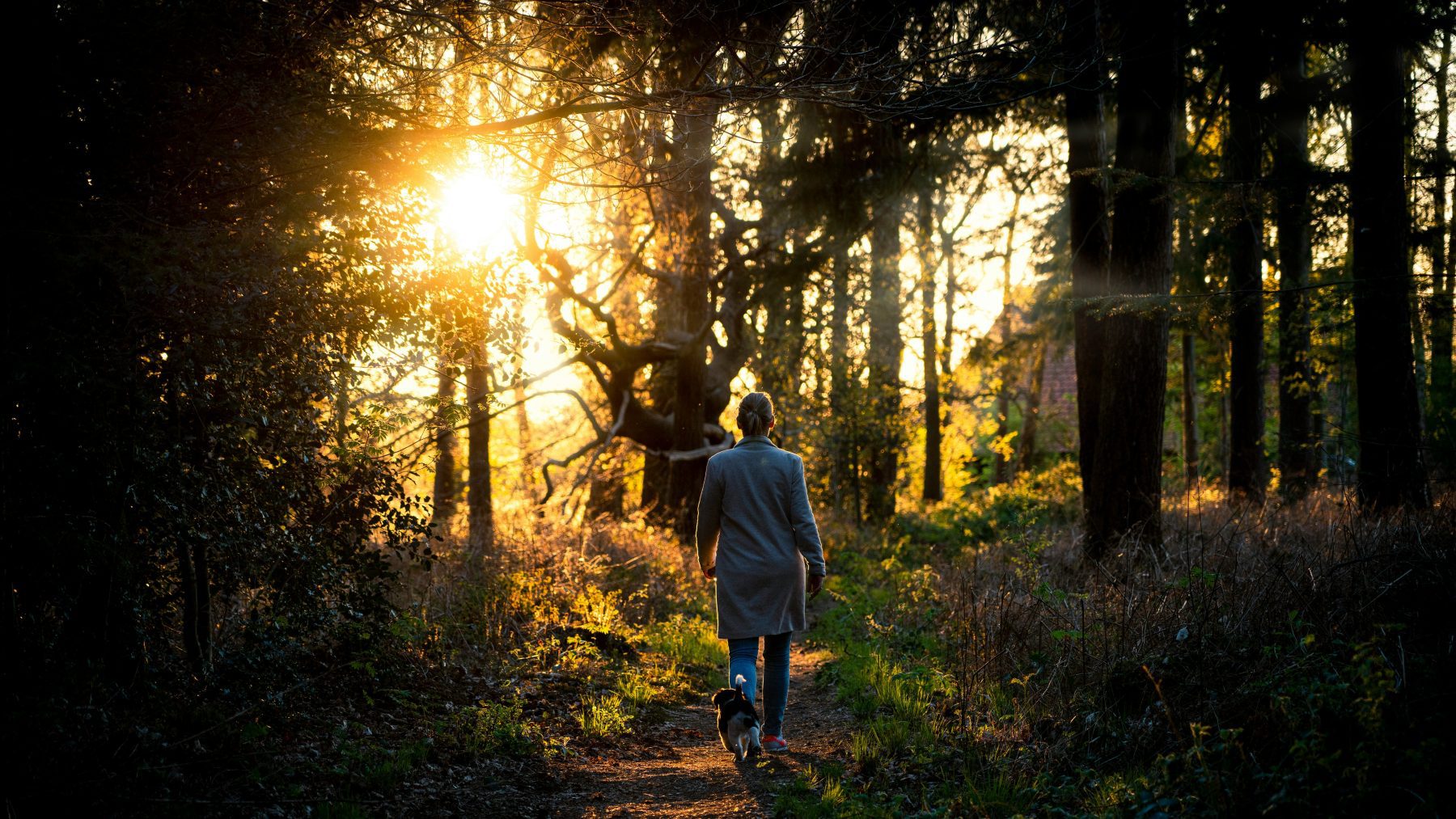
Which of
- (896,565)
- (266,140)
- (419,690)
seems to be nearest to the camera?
(266,140)

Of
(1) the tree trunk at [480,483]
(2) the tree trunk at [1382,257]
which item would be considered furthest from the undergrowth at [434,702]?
(2) the tree trunk at [1382,257]

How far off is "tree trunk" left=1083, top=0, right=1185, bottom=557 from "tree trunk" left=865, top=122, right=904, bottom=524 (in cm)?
606

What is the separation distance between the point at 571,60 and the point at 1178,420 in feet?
91.0

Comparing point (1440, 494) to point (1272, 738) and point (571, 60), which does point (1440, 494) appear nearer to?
point (1272, 738)

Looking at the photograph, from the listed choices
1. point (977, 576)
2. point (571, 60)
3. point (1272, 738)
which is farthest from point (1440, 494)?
point (571, 60)

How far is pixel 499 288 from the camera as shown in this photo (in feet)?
20.3

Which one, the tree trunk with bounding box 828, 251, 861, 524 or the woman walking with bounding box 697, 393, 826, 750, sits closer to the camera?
the woman walking with bounding box 697, 393, 826, 750

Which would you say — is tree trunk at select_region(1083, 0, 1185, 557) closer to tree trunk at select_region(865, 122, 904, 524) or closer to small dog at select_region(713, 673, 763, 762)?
small dog at select_region(713, 673, 763, 762)

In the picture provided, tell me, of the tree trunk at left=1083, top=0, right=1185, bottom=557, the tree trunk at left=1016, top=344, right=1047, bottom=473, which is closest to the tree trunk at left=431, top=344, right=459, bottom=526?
the tree trunk at left=1083, top=0, right=1185, bottom=557

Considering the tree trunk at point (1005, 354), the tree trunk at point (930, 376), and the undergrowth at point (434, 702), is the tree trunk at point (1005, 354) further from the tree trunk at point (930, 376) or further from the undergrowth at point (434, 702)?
the undergrowth at point (434, 702)

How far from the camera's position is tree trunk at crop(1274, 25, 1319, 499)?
1121 cm

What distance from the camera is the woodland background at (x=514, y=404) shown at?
3916 millimetres

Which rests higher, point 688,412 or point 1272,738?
point 688,412

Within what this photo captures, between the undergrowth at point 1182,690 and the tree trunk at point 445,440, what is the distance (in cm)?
362
